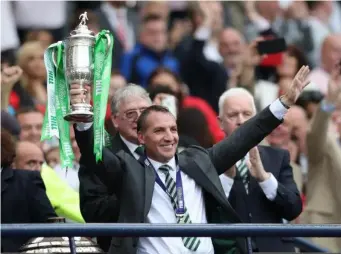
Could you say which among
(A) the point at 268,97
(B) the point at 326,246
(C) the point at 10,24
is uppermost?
(C) the point at 10,24

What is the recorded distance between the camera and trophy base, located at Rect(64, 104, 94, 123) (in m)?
8.77

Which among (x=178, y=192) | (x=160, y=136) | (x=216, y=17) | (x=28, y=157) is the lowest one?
(x=178, y=192)

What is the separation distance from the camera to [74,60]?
8.84 m

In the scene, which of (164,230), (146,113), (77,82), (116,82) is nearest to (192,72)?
(116,82)

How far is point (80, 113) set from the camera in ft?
28.8

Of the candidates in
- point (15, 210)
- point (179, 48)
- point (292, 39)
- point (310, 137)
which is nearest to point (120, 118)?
point (15, 210)

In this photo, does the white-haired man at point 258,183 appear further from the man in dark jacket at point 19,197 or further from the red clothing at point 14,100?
the red clothing at point 14,100

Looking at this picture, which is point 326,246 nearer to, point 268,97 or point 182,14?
point 268,97

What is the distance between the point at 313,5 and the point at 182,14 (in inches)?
69.2

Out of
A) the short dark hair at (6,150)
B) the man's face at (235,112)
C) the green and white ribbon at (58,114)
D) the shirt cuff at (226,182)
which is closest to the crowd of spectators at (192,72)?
the short dark hair at (6,150)

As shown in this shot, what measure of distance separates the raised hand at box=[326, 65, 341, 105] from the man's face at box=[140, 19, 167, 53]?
3.63 m

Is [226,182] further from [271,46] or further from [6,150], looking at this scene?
[271,46]

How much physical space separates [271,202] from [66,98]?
7.27 feet

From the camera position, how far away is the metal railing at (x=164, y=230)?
7.69m
